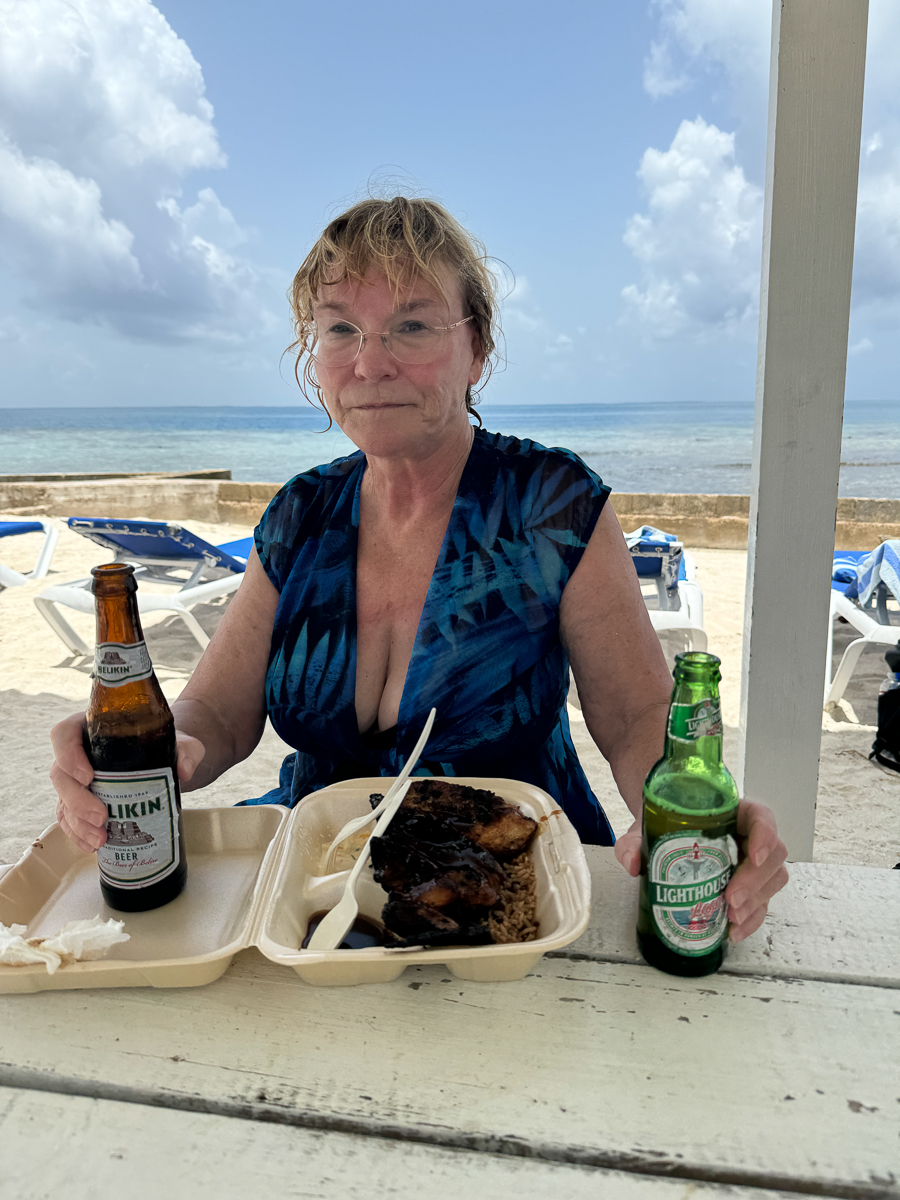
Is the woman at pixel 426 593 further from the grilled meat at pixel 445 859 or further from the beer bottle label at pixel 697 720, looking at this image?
the beer bottle label at pixel 697 720

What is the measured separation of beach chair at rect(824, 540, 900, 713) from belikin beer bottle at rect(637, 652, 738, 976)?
3484mm

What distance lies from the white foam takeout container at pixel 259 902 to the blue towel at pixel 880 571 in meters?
4.14

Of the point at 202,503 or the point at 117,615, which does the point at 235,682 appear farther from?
the point at 202,503

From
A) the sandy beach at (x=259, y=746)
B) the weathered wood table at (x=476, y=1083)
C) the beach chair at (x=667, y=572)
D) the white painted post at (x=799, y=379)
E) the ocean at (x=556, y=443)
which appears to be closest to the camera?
the weathered wood table at (x=476, y=1083)

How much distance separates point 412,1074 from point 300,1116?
10cm

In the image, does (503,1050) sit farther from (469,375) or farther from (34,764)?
(34,764)

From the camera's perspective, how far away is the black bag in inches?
128

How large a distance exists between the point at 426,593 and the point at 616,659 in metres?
0.37

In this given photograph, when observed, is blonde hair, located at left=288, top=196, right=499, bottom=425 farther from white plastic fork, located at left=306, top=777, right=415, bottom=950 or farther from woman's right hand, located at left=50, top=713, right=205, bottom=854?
white plastic fork, located at left=306, top=777, right=415, bottom=950

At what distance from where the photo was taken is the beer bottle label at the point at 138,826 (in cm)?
90

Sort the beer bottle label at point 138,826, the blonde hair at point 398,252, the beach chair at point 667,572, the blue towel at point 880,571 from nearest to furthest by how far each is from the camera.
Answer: the beer bottle label at point 138,826
the blonde hair at point 398,252
the blue towel at point 880,571
the beach chair at point 667,572

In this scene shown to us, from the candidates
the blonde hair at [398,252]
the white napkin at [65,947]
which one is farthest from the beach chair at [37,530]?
the white napkin at [65,947]

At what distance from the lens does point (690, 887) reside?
0.80 meters

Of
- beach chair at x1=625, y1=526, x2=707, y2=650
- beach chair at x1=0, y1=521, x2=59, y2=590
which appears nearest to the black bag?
beach chair at x1=625, y1=526, x2=707, y2=650
